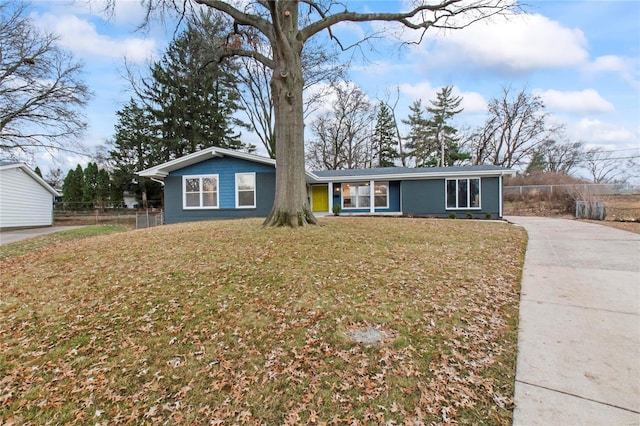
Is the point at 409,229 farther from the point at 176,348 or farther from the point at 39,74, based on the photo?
the point at 39,74

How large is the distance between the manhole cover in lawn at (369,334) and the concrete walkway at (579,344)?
1169mm

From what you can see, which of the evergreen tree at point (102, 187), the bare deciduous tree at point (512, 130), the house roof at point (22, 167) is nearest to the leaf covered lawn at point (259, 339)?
the house roof at point (22, 167)

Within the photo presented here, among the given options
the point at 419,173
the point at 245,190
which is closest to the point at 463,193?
the point at 419,173

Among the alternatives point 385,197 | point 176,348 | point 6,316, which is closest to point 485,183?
point 385,197

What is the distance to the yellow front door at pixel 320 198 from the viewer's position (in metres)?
18.9

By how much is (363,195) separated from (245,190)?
7.01 meters

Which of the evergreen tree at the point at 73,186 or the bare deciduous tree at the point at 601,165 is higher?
the bare deciduous tree at the point at 601,165

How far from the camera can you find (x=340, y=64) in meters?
20.2

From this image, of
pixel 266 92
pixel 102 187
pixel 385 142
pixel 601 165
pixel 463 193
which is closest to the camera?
pixel 463 193

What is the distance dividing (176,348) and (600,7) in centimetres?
1340

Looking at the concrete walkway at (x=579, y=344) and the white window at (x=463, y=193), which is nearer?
the concrete walkway at (x=579, y=344)

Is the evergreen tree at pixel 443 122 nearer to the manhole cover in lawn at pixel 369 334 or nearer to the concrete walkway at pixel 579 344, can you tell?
the concrete walkway at pixel 579 344

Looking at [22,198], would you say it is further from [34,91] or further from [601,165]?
[601,165]

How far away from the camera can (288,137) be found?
818cm
